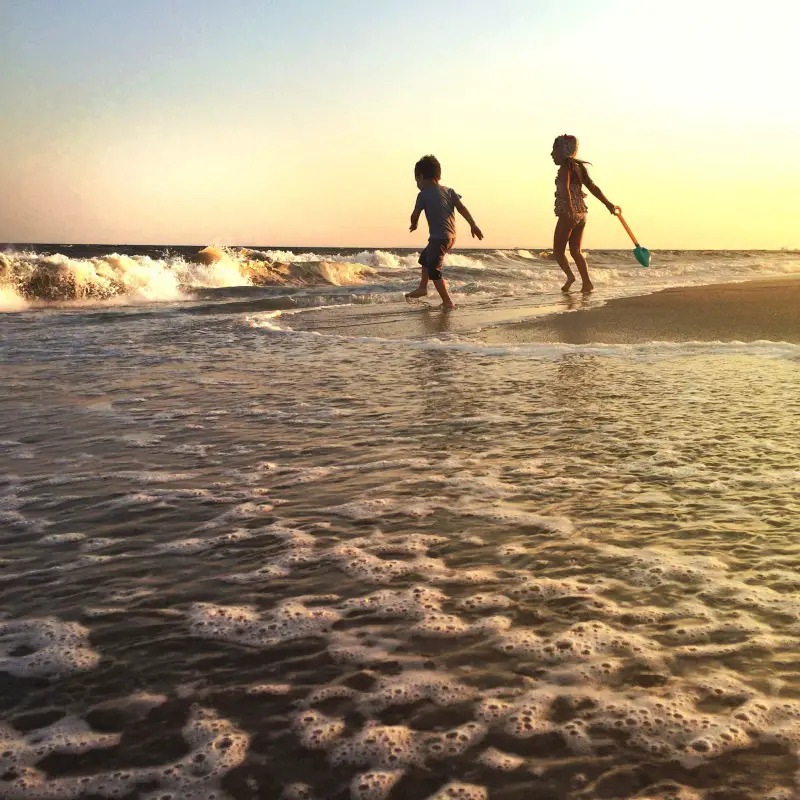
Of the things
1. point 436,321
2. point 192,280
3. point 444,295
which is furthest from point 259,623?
point 192,280

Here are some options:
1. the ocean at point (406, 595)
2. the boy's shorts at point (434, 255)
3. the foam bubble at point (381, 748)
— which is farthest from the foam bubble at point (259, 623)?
the boy's shorts at point (434, 255)

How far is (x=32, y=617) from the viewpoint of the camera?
171 cm

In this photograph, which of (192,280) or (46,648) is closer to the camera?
(46,648)

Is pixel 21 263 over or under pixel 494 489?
over

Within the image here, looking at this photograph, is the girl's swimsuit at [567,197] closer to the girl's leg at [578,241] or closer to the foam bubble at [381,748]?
the girl's leg at [578,241]

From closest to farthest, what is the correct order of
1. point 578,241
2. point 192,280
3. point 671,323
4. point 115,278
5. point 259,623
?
point 259,623 → point 671,323 → point 578,241 → point 115,278 → point 192,280

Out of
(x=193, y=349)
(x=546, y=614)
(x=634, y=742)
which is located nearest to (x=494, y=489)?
(x=546, y=614)

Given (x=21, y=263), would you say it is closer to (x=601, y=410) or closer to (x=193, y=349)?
(x=193, y=349)

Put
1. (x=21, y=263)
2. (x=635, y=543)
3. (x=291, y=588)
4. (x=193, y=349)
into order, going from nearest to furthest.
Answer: (x=291, y=588) → (x=635, y=543) → (x=193, y=349) → (x=21, y=263)

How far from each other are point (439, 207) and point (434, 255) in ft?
2.11

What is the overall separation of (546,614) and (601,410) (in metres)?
2.17

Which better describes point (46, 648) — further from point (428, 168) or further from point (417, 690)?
point (428, 168)

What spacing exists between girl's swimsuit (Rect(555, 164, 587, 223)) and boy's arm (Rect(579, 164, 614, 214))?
0.34ft

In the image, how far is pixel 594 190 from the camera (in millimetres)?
10742
